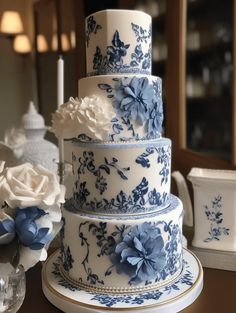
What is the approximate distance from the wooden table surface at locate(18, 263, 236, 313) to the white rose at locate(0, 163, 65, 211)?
0.25 metres

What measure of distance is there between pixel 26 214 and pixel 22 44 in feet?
9.27

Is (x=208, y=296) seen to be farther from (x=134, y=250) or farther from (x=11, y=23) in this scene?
(x=11, y=23)

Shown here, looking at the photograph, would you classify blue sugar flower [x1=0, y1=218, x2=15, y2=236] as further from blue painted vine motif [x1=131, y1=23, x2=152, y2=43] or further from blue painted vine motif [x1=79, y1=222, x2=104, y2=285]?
blue painted vine motif [x1=131, y1=23, x2=152, y2=43]

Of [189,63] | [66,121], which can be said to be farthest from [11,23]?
[66,121]

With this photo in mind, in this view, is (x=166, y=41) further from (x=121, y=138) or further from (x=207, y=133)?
(x=121, y=138)

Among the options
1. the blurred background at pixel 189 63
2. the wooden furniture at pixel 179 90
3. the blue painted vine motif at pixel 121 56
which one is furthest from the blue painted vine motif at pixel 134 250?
the wooden furniture at pixel 179 90

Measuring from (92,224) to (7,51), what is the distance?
2.81 m

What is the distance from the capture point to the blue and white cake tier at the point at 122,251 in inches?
29.0

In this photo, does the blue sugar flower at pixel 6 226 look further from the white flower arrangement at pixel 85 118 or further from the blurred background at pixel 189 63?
the blurred background at pixel 189 63

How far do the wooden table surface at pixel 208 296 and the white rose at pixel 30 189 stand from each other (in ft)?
0.80

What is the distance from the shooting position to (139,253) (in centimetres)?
73

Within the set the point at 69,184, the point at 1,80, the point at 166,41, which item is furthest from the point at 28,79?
the point at 69,184

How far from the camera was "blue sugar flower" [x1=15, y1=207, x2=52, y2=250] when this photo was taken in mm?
562

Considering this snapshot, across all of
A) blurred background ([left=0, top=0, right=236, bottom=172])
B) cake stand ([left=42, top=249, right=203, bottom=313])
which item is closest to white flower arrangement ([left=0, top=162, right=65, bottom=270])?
cake stand ([left=42, top=249, right=203, bottom=313])
